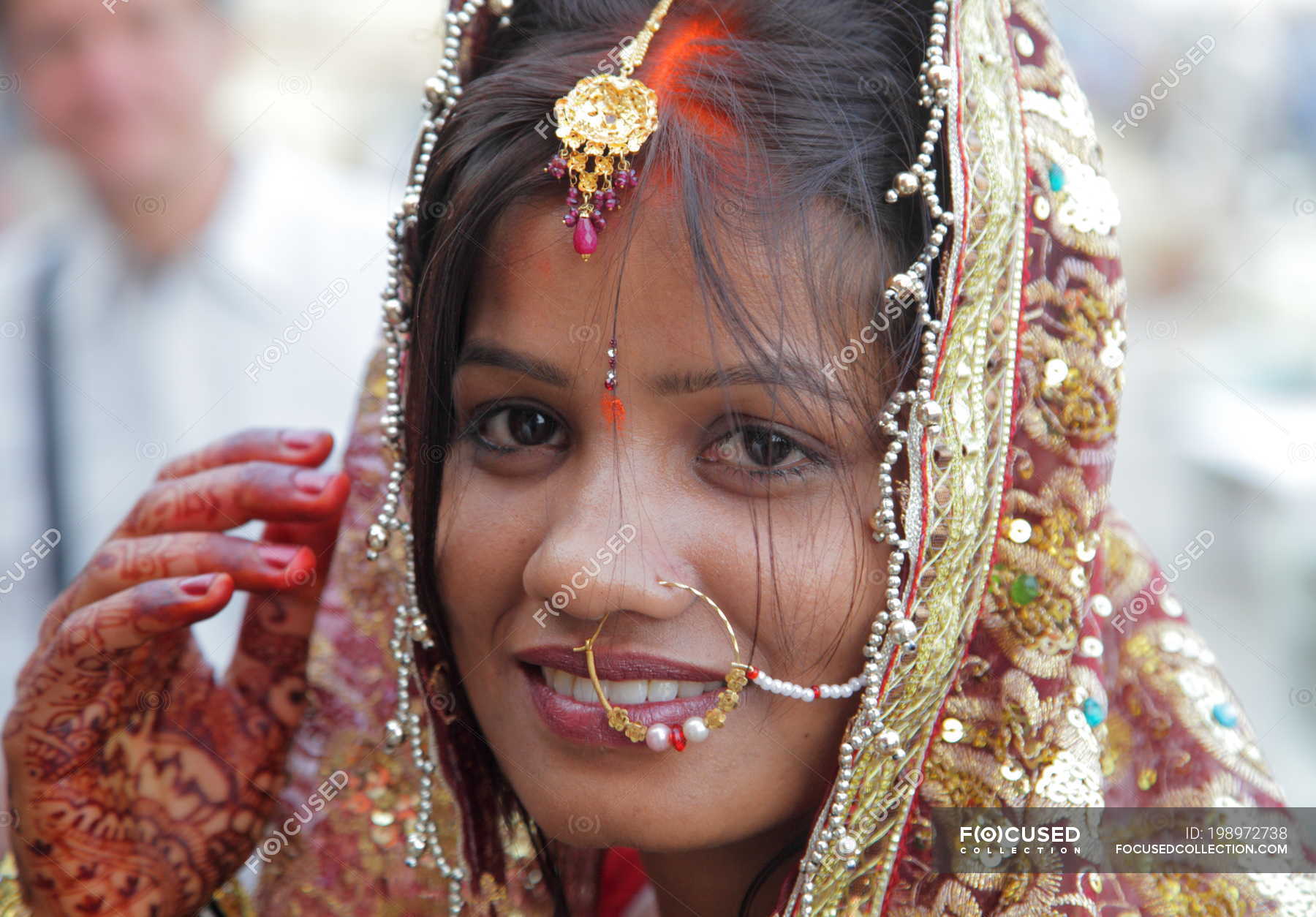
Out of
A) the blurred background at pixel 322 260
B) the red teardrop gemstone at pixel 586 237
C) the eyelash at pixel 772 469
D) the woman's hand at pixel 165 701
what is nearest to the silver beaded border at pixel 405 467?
the woman's hand at pixel 165 701

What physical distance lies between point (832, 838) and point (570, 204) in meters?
0.82

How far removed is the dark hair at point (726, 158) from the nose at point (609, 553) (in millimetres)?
218

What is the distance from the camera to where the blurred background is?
325cm

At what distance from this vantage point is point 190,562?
61.7 inches

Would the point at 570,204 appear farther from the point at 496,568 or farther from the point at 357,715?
the point at 357,715

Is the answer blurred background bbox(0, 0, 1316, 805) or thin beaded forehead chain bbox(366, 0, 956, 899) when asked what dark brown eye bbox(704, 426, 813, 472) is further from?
blurred background bbox(0, 0, 1316, 805)

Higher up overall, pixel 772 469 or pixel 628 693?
pixel 772 469

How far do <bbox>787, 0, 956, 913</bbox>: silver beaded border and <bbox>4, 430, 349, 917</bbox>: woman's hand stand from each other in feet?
2.59

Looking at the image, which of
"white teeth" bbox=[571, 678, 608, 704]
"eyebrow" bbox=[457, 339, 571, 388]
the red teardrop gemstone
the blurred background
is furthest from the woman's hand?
the blurred background

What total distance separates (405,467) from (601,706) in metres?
0.49

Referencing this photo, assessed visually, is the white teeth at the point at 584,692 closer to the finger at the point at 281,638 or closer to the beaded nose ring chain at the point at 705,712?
the beaded nose ring chain at the point at 705,712

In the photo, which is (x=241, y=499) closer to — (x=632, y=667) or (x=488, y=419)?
(x=488, y=419)

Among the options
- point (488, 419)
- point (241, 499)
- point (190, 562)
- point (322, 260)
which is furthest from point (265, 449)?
point (322, 260)

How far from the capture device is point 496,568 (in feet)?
4.59
